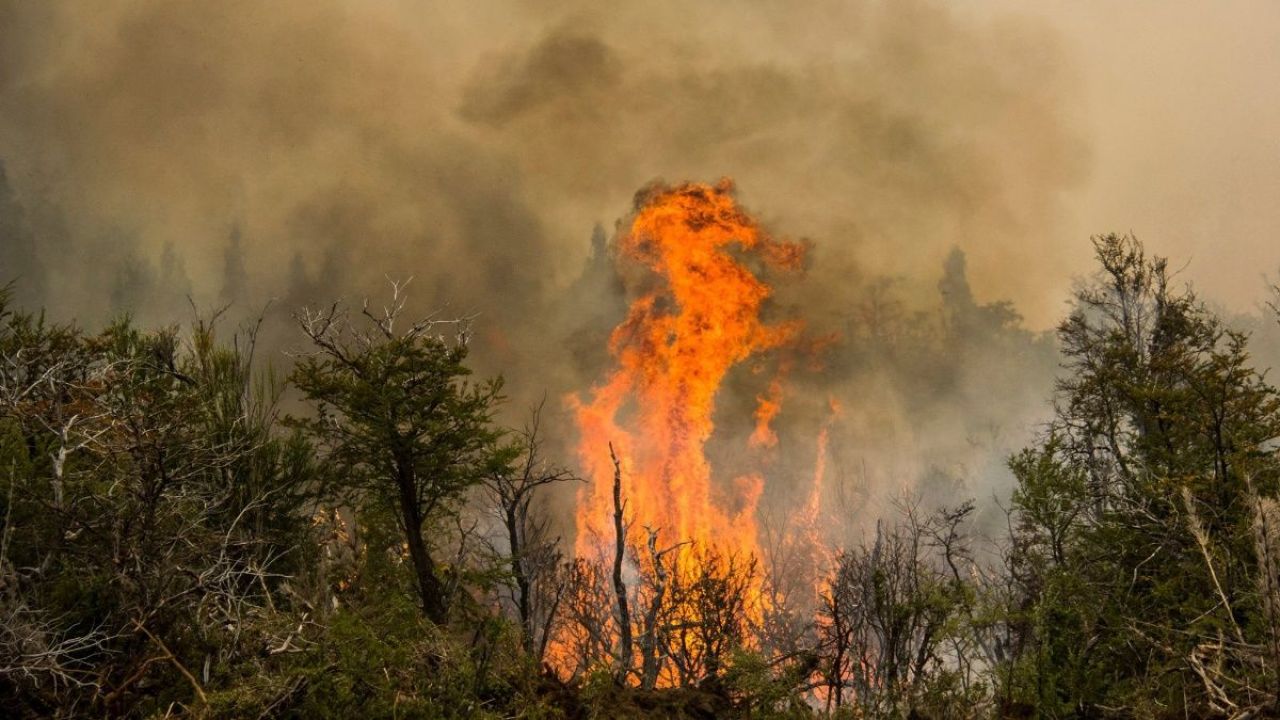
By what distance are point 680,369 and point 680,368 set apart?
8 cm

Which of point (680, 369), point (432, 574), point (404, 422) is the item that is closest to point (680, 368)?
point (680, 369)

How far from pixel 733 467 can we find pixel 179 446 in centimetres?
6060

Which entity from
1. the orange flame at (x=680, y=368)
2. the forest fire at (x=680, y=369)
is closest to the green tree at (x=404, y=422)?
the orange flame at (x=680, y=368)

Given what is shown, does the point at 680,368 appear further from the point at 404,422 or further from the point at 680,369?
the point at 404,422

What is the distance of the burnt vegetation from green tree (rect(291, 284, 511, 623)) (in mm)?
62

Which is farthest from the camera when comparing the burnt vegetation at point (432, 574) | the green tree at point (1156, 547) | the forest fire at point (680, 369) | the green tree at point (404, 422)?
the forest fire at point (680, 369)

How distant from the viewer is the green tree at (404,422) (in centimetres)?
1688

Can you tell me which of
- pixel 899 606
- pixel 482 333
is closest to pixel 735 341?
pixel 482 333

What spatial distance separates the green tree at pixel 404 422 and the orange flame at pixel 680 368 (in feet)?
126

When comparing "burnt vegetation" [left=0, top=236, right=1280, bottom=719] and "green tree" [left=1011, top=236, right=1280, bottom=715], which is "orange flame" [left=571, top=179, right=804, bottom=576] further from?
"green tree" [left=1011, top=236, right=1280, bottom=715]

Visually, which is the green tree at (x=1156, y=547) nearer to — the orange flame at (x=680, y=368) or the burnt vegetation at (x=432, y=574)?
the burnt vegetation at (x=432, y=574)

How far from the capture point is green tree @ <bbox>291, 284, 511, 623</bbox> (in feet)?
55.4

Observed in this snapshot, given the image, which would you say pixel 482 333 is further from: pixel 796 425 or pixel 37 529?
pixel 37 529

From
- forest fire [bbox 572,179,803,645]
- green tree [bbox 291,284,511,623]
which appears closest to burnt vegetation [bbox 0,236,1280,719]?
green tree [bbox 291,284,511,623]
